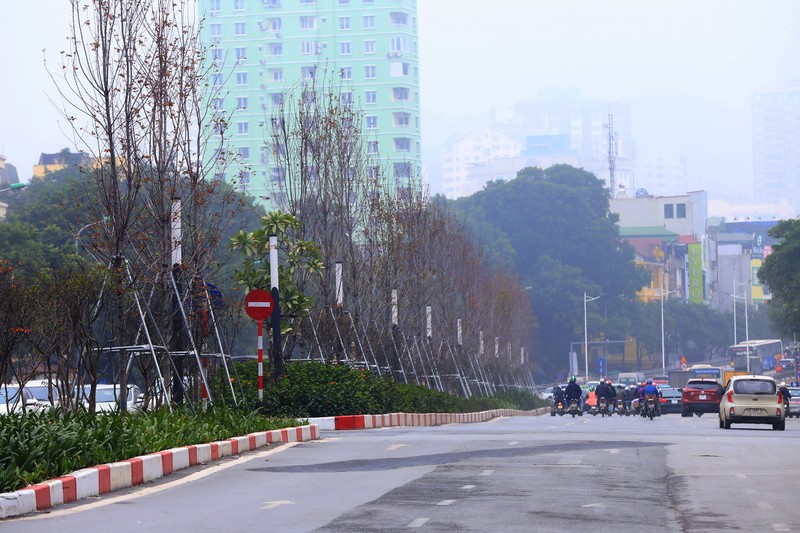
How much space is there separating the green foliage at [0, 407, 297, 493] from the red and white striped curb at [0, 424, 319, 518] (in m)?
0.16

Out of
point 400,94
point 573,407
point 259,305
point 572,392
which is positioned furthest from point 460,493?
point 400,94

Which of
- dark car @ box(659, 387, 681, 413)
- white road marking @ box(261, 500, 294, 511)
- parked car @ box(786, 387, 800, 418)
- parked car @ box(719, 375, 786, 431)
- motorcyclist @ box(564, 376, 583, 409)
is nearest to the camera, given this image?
white road marking @ box(261, 500, 294, 511)

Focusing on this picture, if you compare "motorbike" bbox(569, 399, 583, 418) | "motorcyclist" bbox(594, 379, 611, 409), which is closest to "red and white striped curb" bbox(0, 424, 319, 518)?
"motorbike" bbox(569, 399, 583, 418)

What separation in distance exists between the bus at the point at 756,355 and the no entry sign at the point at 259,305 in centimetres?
10896

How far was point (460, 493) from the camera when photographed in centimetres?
1288

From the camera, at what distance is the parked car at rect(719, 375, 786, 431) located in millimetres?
33812

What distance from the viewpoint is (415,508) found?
1151 centimetres

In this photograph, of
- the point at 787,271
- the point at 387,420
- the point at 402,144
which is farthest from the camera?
the point at 402,144

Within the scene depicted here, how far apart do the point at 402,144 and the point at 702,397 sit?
3533 inches

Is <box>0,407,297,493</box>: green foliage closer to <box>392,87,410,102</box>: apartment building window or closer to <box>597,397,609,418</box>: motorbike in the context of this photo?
<box>597,397,609,418</box>: motorbike

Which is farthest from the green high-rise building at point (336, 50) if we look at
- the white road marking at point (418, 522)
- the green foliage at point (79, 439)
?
the white road marking at point (418, 522)

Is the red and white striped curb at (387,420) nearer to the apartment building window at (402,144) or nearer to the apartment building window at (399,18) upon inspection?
the apartment building window at (402,144)

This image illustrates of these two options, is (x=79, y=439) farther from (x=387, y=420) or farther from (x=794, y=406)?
(x=794, y=406)

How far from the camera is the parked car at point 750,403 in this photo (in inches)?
1331
